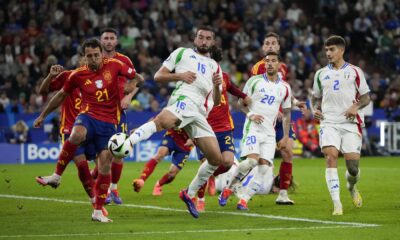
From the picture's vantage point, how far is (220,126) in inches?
593

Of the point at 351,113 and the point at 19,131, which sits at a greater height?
the point at 351,113

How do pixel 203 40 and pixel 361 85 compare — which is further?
pixel 361 85

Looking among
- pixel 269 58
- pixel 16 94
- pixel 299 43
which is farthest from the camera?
pixel 299 43

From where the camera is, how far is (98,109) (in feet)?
41.1

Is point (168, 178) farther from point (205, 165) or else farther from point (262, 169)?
point (205, 165)

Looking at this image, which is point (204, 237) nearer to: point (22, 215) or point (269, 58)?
point (22, 215)

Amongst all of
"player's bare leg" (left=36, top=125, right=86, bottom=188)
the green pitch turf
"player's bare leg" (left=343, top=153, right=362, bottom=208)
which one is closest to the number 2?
"player's bare leg" (left=343, top=153, right=362, bottom=208)

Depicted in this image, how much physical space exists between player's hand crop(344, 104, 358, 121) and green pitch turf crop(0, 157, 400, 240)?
1308 millimetres

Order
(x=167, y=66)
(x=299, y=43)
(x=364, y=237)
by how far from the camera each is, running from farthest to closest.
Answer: (x=299, y=43)
(x=167, y=66)
(x=364, y=237)

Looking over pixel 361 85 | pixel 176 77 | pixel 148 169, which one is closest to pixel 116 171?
pixel 148 169

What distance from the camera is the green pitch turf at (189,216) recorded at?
1100 cm

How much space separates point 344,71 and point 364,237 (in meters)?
3.56

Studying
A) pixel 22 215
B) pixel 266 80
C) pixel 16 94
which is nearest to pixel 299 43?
pixel 16 94

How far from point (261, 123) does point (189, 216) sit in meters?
2.23
